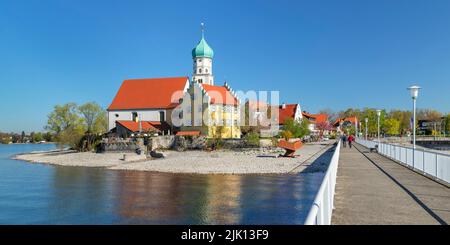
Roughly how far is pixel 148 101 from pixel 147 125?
8.09 m

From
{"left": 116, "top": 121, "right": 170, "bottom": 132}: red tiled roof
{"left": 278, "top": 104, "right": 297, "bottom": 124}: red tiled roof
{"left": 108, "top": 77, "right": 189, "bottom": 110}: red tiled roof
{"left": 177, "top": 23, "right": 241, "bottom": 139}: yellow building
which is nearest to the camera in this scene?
{"left": 116, "top": 121, "right": 170, "bottom": 132}: red tiled roof

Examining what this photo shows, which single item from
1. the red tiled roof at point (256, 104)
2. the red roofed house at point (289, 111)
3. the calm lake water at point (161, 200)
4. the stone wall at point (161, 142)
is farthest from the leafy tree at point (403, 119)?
the calm lake water at point (161, 200)

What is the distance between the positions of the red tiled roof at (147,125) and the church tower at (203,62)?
15345mm

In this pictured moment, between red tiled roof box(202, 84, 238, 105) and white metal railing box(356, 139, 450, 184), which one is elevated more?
red tiled roof box(202, 84, 238, 105)

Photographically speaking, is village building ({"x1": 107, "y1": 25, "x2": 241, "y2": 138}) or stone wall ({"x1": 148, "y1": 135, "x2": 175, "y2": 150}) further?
village building ({"x1": 107, "y1": 25, "x2": 241, "y2": 138})

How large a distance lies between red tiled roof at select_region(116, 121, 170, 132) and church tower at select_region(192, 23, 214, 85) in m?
15.3

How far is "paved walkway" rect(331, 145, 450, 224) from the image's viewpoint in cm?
812

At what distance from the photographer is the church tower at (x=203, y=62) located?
3039 inches

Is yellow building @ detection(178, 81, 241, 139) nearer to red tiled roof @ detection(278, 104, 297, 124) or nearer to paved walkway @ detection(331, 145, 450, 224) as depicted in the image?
red tiled roof @ detection(278, 104, 297, 124)

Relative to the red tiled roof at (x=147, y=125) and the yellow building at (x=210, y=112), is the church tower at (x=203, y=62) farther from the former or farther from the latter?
the red tiled roof at (x=147, y=125)

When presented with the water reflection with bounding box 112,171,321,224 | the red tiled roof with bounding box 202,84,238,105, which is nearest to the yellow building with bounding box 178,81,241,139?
the red tiled roof with bounding box 202,84,238,105

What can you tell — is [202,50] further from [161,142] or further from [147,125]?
[161,142]

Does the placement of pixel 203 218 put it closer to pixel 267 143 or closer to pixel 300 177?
pixel 300 177
